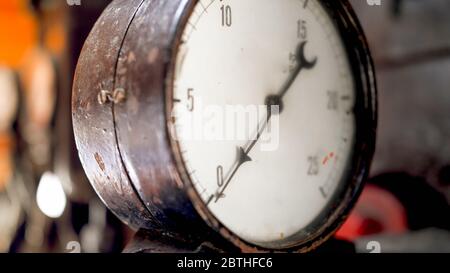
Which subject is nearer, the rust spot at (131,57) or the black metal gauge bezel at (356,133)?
the rust spot at (131,57)

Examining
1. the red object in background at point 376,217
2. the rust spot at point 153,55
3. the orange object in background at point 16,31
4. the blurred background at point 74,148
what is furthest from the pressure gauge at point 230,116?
the orange object in background at point 16,31

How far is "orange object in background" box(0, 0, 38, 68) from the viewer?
486 centimetres

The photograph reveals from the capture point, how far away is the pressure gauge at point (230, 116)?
3.55ft

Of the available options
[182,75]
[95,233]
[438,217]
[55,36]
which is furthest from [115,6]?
[55,36]

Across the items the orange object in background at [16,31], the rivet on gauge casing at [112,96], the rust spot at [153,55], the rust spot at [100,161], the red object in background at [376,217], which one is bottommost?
the red object in background at [376,217]

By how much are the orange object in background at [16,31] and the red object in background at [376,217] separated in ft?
12.7

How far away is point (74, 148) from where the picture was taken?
505 centimetres

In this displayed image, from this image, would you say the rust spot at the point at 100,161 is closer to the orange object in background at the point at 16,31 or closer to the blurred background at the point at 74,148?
the blurred background at the point at 74,148

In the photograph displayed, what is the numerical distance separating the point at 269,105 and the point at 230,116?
0.39 feet

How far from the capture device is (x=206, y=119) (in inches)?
45.0

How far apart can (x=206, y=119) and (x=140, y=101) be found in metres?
0.15

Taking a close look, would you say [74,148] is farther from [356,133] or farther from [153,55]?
[153,55]

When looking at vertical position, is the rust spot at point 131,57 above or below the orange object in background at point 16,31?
below
